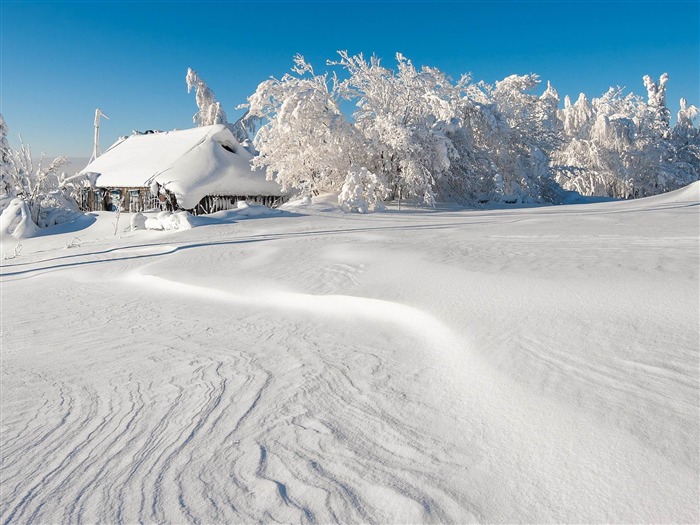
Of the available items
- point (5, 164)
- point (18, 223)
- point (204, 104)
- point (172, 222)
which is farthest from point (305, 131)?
point (204, 104)

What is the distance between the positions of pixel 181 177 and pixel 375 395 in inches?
824

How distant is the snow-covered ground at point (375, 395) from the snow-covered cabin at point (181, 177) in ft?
54.8

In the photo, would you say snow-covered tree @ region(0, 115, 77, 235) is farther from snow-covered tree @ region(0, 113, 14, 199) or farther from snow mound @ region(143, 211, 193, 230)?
snow mound @ region(143, 211, 193, 230)

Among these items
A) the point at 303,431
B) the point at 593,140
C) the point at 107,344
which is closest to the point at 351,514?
the point at 303,431

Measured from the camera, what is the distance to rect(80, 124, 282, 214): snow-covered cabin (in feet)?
71.3

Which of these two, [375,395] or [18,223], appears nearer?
[375,395]

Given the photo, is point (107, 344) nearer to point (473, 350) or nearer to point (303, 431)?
point (303, 431)

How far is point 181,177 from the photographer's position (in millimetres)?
21609

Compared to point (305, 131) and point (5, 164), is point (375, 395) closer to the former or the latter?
point (305, 131)

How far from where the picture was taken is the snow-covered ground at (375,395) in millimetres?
1899

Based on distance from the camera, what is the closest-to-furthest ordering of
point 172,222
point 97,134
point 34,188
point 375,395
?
1. point 375,395
2. point 172,222
3. point 34,188
4. point 97,134

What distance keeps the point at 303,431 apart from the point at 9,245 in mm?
18965

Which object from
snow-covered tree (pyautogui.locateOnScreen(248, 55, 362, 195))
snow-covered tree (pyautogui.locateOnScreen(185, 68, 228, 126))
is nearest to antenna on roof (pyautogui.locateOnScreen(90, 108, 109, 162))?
snow-covered tree (pyautogui.locateOnScreen(185, 68, 228, 126))

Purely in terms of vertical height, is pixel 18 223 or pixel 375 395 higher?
pixel 18 223
